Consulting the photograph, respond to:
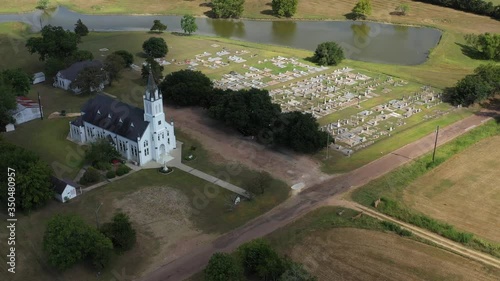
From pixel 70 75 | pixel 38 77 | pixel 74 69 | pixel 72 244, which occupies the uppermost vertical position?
pixel 74 69

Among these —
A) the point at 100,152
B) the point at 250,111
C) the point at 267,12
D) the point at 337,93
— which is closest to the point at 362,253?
the point at 250,111

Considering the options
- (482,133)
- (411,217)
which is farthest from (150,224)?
(482,133)

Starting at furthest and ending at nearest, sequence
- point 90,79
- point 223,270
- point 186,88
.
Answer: point 90,79 → point 186,88 → point 223,270

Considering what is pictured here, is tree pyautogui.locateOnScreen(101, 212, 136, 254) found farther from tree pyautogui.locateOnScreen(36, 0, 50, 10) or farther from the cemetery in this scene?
tree pyautogui.locateOnScreen(36, 0, 50, 10)

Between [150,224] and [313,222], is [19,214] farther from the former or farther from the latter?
[313,222]

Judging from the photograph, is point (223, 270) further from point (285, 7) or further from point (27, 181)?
point (285, 7)

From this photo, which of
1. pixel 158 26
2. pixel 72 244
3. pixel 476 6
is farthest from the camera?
pixel 476 6
